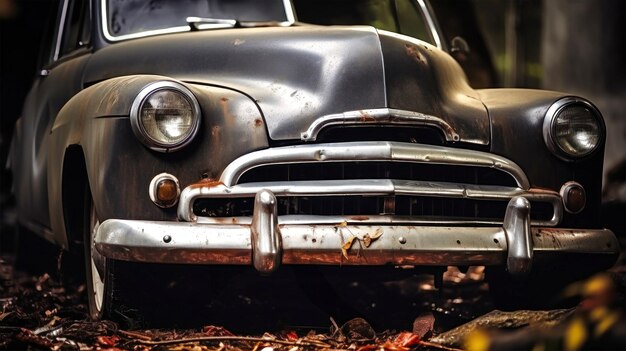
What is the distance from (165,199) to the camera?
12.5ft

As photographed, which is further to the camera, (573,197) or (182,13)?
(182,13)

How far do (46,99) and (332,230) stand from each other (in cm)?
246

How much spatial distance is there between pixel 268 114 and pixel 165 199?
0.53m

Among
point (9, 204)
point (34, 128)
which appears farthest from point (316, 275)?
point (9, 204)

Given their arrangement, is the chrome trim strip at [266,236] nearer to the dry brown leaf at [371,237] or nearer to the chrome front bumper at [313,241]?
the chrome front bumper at [313,241]

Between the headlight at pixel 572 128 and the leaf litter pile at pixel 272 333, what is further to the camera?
the headlight at pixel 572 128

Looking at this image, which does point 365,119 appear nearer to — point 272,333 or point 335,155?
point 335,155

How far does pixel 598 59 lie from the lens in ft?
30.3

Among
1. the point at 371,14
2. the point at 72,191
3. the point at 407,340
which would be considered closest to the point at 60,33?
the point at 72,191

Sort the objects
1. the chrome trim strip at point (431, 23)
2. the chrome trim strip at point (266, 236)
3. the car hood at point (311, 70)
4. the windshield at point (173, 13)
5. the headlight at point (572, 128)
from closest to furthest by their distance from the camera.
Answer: the chrome trim strip at point (266, 236) < the car hood at point (311, 70) < the headlight at point (572, 128) < the windshield at point (173, 13) < the chrome trim strip at point (431, 23)

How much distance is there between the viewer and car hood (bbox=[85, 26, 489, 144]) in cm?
406

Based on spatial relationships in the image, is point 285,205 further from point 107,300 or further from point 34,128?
point 34,128

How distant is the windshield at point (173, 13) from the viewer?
4793 millimetres

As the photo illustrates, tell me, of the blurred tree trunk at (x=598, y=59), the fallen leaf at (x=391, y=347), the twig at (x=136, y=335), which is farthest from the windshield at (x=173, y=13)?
the blurred tree trunk at (x=598, y=59)
